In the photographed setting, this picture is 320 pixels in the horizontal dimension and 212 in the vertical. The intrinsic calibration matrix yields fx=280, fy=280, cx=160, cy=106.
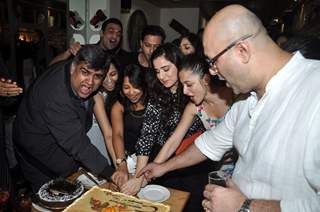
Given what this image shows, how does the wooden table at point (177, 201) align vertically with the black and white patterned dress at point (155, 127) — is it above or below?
below

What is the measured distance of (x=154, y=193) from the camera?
1.70 metres

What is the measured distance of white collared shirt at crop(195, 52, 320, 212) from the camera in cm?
92

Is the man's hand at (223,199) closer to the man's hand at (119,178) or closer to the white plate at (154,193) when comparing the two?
the white plate at (154,193)

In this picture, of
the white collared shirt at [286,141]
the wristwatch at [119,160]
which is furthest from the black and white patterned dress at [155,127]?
the white collared shirt at [286,141]

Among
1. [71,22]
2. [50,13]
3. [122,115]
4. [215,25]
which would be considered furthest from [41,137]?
[71,22]

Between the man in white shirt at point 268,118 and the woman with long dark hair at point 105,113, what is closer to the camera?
the man in white shirt at point 268,118

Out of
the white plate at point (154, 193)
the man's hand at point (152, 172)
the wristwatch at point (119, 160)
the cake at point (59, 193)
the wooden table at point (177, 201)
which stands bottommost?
the wristwatch at point (119, 160)

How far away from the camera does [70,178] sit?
1.83 meters

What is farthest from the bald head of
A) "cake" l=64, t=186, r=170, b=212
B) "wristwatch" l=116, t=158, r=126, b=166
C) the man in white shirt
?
"wristwatch" l=116, t=158, r=126, b=166

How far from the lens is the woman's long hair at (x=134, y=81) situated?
2406mm

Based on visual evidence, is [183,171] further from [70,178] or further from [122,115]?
[70,178]

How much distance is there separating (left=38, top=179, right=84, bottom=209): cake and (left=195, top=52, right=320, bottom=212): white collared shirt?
85cm

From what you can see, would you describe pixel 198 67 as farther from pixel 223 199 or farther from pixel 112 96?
pixel 223 199

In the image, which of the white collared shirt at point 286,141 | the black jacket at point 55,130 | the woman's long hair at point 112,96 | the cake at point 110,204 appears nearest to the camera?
the white collared shirt at point 286,141
